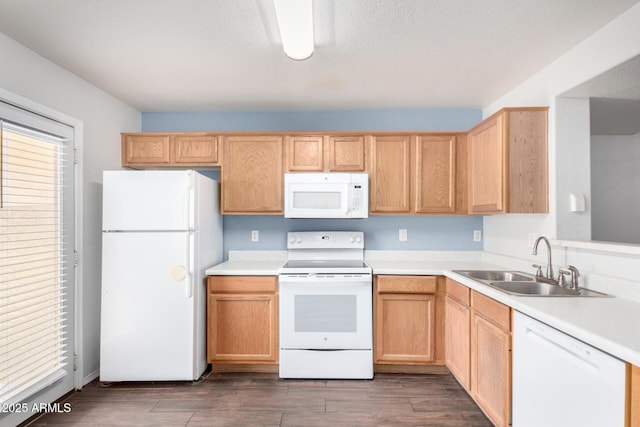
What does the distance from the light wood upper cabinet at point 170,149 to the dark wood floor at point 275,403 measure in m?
1.91

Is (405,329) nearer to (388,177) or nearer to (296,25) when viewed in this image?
(388,177)

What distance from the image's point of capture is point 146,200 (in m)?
2.46

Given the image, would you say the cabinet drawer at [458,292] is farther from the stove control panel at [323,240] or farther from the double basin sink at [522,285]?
the stove control panel at [323,240]

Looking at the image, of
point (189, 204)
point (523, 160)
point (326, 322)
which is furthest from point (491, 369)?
point (189, 204)

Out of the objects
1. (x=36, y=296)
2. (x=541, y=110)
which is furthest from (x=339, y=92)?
(x=36, y=296)

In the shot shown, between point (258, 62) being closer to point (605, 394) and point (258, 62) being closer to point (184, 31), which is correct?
point (184, 31)

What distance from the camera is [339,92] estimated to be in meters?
2.78


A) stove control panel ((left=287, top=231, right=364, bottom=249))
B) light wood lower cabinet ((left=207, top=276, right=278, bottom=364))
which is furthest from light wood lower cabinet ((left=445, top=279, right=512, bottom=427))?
light wood lower cabinet ((left=207, top=276, right=278, bottom=364))

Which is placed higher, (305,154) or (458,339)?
(305,154)

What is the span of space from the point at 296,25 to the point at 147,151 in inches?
83.2

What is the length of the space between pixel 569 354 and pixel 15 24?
10.7 ft

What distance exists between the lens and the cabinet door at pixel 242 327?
2.67 meters

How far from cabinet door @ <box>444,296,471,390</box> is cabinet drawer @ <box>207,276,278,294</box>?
56.6 inches

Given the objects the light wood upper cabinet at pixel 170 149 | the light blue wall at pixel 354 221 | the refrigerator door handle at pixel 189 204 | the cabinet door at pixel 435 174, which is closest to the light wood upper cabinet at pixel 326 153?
the light blue wall at pixel 354 221
